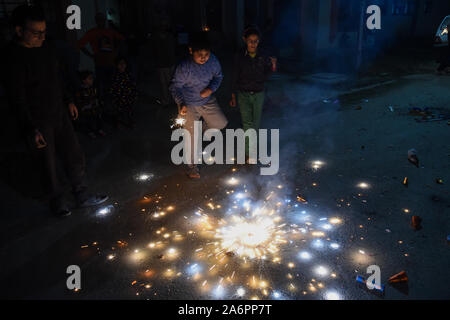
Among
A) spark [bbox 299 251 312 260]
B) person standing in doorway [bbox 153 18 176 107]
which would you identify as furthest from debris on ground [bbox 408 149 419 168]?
person standing in doorway [bbox 153 18 176 107]

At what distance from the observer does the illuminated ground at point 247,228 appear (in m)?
2.84

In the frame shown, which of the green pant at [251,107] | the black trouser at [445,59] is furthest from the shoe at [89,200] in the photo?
the black trouser at [445,59]

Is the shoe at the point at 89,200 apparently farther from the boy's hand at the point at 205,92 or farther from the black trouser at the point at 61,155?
the boy's hand at the point at 205,92

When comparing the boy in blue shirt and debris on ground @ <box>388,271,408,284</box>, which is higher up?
the boy in blue shirt

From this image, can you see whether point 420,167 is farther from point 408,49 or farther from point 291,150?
point 408,49

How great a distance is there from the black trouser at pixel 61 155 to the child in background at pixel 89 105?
2440mm

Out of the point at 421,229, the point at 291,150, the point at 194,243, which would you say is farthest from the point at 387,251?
the point at 291,150

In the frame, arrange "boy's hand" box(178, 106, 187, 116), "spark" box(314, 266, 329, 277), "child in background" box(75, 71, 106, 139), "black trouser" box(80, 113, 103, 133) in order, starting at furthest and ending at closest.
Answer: "black trouser" box(80, 113, 103, 133) < "child in background" box(75, 71, 106, 139) < "boy's hand" box(178, 106, 187, 116) < "spark" box(314, 266, 329, 277)

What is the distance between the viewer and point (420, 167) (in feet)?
16.1

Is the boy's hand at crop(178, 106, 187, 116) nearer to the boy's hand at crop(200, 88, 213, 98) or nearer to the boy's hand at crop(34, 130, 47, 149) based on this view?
the boy's hand at crop(200, 88, 213, 98)

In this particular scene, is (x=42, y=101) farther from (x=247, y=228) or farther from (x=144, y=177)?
(x=247, y=228)

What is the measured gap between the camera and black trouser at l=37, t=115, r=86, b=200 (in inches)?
146

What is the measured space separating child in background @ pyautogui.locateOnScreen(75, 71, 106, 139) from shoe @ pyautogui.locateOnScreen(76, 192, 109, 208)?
2.49m
